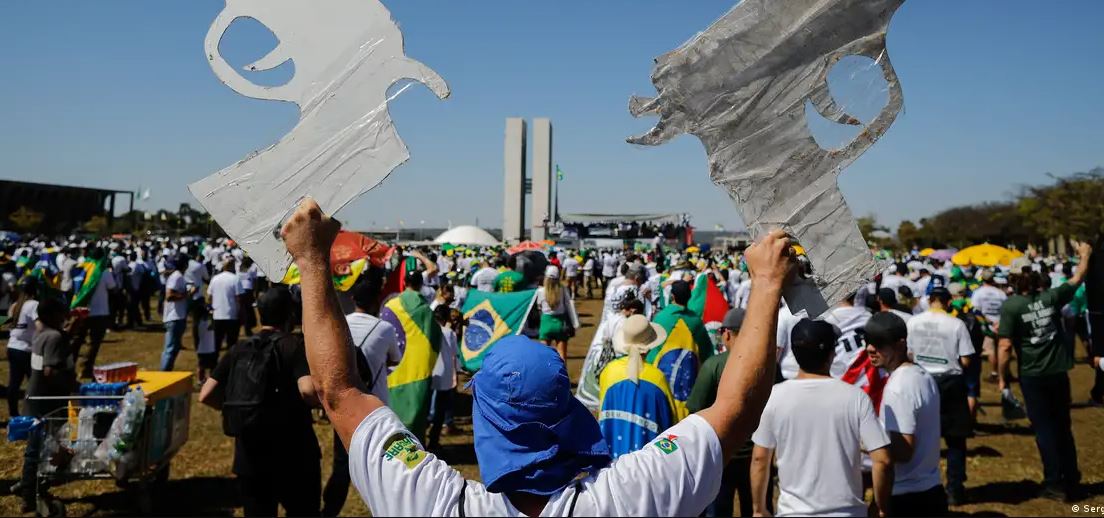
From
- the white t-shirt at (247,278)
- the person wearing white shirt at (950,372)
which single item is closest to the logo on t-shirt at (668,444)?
the person wearing white shirt at (950,372)

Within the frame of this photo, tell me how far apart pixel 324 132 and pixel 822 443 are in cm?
265

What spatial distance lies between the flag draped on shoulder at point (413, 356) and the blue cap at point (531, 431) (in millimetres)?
4168

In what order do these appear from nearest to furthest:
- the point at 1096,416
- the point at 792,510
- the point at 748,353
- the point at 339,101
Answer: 1. the point at 748,353
2. the point at 339,101
3. the point at 792,510
4. the point at 1096,416

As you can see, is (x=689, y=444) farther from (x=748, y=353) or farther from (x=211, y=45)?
(x=211, y=45)

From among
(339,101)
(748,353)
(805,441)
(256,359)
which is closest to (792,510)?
(805,441)

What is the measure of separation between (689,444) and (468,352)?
22.8 feet

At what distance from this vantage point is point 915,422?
12.8 feet

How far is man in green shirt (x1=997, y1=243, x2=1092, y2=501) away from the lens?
6105 mm

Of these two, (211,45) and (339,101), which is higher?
(211,45)

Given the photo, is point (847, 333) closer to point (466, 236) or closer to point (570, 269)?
point (570, 269)

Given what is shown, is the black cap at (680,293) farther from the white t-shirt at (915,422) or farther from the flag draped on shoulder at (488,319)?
the white t-shirt at (915,422)

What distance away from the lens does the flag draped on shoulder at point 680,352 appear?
16.6 feet

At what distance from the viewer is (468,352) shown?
8.36 m

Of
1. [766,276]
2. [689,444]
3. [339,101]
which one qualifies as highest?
[339,101]
